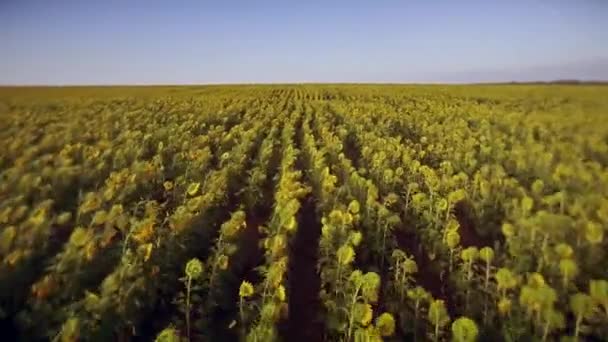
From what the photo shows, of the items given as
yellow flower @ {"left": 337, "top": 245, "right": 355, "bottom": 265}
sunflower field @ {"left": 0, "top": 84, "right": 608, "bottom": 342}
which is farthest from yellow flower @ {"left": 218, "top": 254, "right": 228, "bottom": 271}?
yellow flower @ {"left": 337, "top": 245, "right": 355, "bottom": 265}

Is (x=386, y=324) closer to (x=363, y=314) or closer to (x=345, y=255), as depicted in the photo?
(x=363, y=314)

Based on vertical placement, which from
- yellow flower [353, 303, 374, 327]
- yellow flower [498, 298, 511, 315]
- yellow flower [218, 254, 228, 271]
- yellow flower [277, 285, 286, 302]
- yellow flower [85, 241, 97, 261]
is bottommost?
yellow flower [498, 298, 511, 315]

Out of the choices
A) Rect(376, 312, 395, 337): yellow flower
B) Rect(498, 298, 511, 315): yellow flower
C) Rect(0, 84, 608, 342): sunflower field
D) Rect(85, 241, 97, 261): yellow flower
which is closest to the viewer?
Rect(376, 312, 395, 337): yellow flower

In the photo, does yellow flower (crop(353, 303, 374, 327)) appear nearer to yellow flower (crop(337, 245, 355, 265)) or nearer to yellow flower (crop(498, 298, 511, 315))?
yellow flower (crop(337, 245, 355, 265))

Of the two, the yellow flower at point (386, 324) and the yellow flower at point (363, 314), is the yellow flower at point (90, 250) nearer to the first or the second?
the yellow flower at point (363, 314)

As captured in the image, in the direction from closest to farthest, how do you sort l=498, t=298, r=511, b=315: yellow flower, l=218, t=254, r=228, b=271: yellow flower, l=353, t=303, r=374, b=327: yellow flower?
l=353, t=303, r=374, b=327: yellow flower, l=498, t=298, r=511, b=315: yellow flower, l=218, t=254, r=228, b=271: yellow flower

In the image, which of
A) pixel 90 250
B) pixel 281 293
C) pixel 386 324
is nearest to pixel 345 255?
pixel 281 293

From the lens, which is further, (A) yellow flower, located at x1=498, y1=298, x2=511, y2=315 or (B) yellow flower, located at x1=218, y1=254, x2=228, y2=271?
(B) yellow flower, located at x1=218, y1=254, x2=228, y2=271

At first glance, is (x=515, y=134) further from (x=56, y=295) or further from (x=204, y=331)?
(x=56, y=295)

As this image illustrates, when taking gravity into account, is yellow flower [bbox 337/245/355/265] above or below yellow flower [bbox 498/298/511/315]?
above
